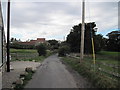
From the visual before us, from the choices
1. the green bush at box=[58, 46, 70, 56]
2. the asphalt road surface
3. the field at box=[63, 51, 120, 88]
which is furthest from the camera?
the green bush at box=[58, 46, 70, 56]

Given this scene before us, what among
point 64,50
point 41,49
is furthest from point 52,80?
point 64,50

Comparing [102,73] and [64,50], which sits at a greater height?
[102,73]

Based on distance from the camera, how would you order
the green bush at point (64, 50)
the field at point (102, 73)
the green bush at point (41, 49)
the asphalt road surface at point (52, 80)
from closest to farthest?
the field at point (102, 73), the asphalt road surface at point (52, 80), the green bush at point (41, 49), the green bush at point (64, 50)

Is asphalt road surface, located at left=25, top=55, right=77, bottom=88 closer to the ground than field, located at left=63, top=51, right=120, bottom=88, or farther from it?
closer to the ground

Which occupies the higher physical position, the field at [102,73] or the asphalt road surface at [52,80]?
the field at [102,73]

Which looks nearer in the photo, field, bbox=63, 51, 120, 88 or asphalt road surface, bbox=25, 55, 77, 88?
field, bbox=63, 51, 120, 88

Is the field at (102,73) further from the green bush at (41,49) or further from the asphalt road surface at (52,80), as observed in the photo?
the green bush at (41,49)

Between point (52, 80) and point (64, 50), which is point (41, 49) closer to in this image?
point (64, 50)

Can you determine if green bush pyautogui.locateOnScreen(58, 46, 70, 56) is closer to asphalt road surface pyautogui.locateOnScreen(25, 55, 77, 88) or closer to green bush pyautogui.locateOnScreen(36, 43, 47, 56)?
green bush pyautogui.locateOnScreen(36, 43, 47, 56)

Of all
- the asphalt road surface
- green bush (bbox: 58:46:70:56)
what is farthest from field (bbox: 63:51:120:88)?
green bush (bbox: 58:46:70:56)

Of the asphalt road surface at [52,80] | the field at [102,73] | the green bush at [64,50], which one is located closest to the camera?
the field at [102,73]

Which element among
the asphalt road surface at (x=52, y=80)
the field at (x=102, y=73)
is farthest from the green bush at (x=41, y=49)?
the asphalt road surface at (x=52, y=80)

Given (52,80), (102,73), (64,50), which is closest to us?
(52,80)

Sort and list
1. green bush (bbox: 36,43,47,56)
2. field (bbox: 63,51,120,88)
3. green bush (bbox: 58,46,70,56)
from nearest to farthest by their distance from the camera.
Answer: field (bbox: 63,51,120,88), green bush (bbox: 36,43,47,56), green bush (bbox: 58,46,70,56)
